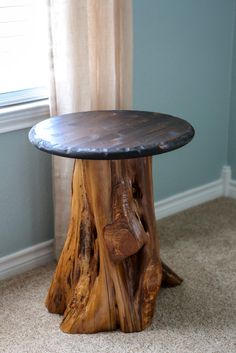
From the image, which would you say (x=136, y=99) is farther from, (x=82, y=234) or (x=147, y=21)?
(x=82, y=234)

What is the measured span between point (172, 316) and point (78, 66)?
94cm

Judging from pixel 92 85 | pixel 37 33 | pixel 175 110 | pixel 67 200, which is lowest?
pixel 67 200

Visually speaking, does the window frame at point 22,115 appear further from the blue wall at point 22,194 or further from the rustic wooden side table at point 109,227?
the rustic wooden side table at point 109,227

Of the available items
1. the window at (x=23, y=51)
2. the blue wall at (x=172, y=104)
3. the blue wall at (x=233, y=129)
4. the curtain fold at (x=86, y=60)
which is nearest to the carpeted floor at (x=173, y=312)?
the blue wall at (x=172, y=104)

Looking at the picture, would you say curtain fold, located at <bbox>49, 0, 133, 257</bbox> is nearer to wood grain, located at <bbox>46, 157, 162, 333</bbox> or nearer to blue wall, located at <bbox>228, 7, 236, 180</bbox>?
wood grain, located at <bbox>46, 157, 162, 333</bbox>

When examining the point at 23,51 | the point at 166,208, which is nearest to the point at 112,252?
the point at 23,51

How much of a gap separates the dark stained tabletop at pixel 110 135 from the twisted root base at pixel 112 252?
10 centimetres

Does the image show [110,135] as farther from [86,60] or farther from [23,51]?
[23,51]

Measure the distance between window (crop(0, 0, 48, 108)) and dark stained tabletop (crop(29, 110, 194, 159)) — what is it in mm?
296

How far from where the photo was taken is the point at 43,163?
2268mm

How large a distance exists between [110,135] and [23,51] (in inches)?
25.5

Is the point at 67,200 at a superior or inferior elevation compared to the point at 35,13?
inferior

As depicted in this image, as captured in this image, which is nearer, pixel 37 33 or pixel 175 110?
pixel 37 33

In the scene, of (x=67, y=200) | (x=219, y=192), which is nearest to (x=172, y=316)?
(x=67, y=200)
